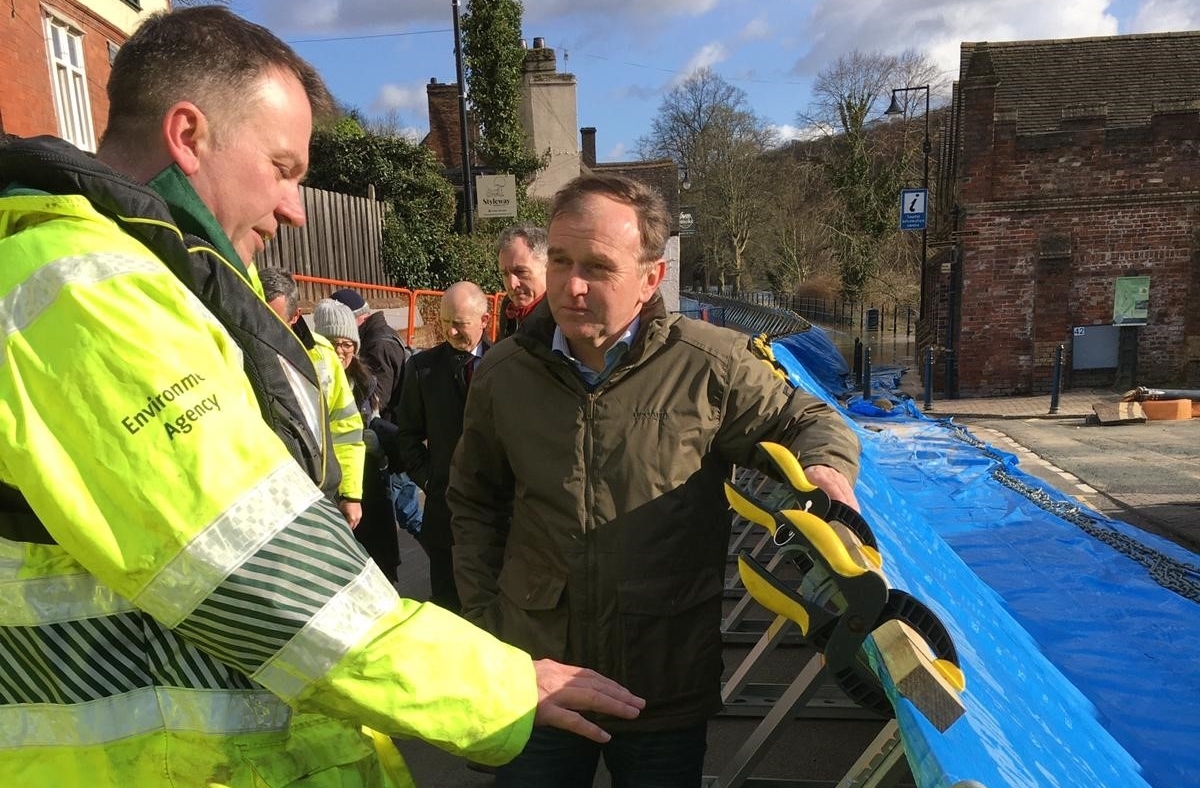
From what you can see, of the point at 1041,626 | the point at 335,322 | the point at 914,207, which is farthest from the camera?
the point at 914,207

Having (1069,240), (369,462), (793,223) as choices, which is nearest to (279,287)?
(369,462)

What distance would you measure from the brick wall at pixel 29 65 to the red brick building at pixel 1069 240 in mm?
14736

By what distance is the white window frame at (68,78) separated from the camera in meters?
13.8

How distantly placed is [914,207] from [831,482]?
16445mm

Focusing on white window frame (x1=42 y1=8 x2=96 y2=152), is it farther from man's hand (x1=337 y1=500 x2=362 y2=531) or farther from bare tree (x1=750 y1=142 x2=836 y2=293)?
bare tree (x1=750 y1=142 x2=836 y2=293)

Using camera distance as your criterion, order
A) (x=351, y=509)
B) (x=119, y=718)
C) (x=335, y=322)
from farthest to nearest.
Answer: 1. (x=335, y=322)
2. (x=351, y=509)
3. (x=119, y=718)

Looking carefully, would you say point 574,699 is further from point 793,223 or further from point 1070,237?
point 793,223

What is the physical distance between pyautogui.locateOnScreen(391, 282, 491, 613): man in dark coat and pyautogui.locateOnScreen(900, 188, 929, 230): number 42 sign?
1428 centimetres


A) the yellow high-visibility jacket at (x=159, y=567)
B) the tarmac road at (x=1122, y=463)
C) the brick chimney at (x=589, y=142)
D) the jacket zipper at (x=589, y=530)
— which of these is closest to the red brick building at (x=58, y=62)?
the jacket zipper at (x=589, y=530)

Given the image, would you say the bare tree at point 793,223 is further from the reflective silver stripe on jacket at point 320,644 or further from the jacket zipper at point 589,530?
the reflective silver stripe on jacket at point 320,644

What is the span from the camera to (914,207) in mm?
16406

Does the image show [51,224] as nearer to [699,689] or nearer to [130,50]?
[130,50]

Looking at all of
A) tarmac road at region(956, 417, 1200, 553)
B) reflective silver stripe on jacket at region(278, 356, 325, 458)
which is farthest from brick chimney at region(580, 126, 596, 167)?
reflective silver stripe on jacket at region(278, 356, 325, 458)

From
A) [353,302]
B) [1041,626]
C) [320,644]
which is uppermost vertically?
[353,302]
